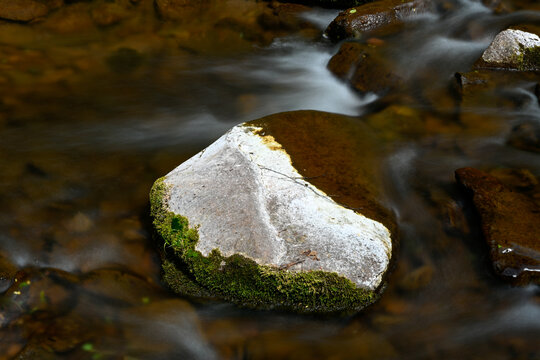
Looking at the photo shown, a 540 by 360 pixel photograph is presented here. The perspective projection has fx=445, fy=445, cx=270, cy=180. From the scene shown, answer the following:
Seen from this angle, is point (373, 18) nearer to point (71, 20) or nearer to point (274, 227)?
point (274, 227)

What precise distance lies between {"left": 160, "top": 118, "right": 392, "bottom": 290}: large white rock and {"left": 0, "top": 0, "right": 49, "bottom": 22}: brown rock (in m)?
5.80

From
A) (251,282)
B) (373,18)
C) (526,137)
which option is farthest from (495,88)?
(251,282)

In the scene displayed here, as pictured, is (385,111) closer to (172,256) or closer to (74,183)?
(172,256)

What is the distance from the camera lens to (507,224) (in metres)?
4.09

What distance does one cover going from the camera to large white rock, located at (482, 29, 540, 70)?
21.5ft

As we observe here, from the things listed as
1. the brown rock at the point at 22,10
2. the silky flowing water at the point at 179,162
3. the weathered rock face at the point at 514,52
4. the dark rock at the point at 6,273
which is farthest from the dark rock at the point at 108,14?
the weathered rock face at the point at 514,52

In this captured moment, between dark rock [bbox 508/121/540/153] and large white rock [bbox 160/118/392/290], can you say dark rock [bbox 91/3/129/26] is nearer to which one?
large white rock [bbox 160/118/392/290]

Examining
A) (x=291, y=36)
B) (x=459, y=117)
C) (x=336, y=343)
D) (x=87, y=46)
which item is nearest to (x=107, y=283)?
(x=336, y=343)

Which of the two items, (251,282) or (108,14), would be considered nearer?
(251,282)

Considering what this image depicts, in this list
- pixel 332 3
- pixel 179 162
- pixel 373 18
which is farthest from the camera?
pixel 332 3

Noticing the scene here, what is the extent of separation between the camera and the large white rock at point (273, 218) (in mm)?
3621

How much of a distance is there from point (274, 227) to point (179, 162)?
2.04 m

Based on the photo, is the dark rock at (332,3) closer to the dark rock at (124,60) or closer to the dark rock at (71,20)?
the dark rock at (124,60)

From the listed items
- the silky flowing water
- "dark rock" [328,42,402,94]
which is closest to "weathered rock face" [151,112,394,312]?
the silky flowing water
